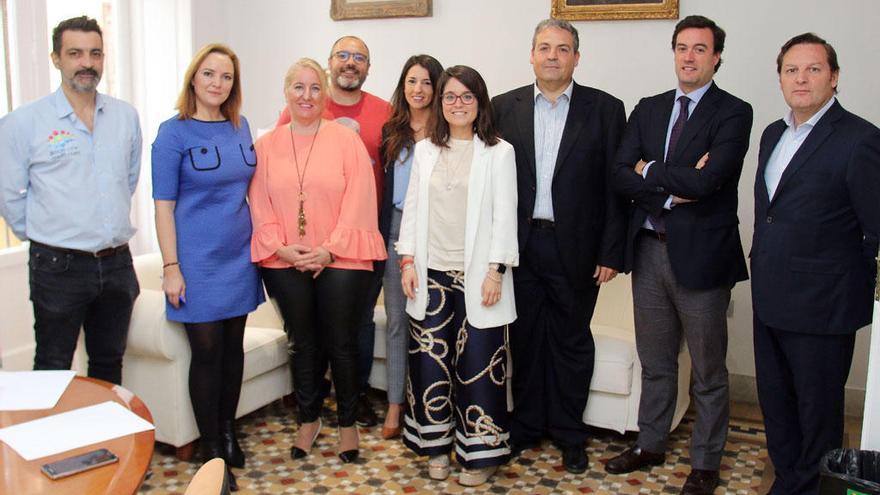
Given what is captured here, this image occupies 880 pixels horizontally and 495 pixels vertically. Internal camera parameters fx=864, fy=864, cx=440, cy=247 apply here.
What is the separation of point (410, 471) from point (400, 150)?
1240 mm

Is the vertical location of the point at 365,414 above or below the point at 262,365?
below

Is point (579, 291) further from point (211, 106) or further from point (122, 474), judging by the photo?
point (122, 474)

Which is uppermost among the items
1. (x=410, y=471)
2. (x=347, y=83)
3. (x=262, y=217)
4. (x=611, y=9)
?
(x=611, y=9)

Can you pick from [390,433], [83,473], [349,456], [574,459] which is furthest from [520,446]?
[83,473]

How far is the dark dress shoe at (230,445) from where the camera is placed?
3.27 m

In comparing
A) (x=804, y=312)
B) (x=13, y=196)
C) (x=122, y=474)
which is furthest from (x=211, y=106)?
(x=804, y=312)

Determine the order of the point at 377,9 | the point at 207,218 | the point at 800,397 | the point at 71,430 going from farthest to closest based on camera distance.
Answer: the point at 377,9, the point at 207,218, the point at 800,397, the point at 71,430

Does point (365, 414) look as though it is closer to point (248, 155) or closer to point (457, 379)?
point (457, 379)

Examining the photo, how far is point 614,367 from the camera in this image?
3.44 m

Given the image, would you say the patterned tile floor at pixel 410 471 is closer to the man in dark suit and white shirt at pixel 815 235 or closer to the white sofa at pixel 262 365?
the white sofa at pixel 262 365

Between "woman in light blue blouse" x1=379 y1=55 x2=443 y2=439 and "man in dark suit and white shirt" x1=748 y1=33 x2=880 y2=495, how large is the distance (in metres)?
1.28

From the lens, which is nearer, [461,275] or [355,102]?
[461,275]

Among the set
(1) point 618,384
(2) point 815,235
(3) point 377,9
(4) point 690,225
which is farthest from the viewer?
(3) point 377,9

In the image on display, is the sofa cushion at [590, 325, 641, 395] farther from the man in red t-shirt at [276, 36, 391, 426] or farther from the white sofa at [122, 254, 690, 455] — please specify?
the man in red t-shirt at [276, 36, 391, 426]
